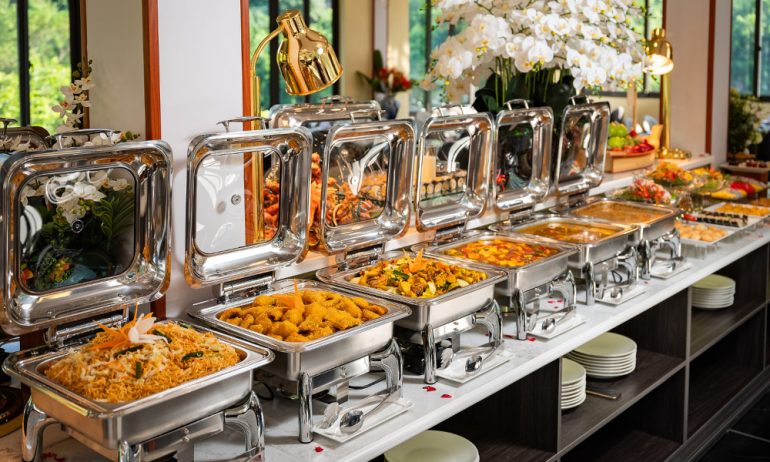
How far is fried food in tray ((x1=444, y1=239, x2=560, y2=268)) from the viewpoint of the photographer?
232 cm

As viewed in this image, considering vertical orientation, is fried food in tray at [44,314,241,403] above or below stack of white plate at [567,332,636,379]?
above

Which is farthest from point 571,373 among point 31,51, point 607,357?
point 31,51

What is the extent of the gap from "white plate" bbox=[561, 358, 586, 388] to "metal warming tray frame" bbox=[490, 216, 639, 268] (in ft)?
1.06

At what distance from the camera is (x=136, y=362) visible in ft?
4.51

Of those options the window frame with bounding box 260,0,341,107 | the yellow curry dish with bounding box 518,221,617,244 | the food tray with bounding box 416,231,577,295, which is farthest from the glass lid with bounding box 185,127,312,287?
the window frame with bounding box 260,0,341,107

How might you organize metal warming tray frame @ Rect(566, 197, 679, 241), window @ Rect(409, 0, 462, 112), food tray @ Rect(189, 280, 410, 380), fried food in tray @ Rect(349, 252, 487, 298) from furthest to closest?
window @ Rect(409, 0, 462, 112) → metal warming tray frame @ Rect(566, 197, 679, 241) → fried food in tray @ Rect(349, 252, 487, 298) → food tray @ Rect(189, 280, 410, 380)

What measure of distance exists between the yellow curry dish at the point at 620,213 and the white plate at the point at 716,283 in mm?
604

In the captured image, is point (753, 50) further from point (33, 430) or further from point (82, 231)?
point (33, 430)

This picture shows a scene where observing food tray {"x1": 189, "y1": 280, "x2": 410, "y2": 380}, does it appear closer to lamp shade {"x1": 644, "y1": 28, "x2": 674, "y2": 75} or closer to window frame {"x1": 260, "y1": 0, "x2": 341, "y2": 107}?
lamp shade {"x1": 644, "y1": 28, "x2": 674, "y2": 75}

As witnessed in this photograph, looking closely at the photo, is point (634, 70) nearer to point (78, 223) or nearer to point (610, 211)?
point (610, 211)

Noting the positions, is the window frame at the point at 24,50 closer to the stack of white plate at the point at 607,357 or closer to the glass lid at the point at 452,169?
→ the glass lid at the point at 452,169

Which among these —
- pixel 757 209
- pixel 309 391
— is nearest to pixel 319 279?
pixel 309 391

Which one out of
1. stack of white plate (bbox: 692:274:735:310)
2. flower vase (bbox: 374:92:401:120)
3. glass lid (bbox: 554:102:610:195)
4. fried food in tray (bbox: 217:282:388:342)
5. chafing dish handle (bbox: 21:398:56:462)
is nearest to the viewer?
chafing dish handle (bbox: 21:398:56:462)

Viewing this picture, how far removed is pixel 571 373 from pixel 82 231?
1500 mm
